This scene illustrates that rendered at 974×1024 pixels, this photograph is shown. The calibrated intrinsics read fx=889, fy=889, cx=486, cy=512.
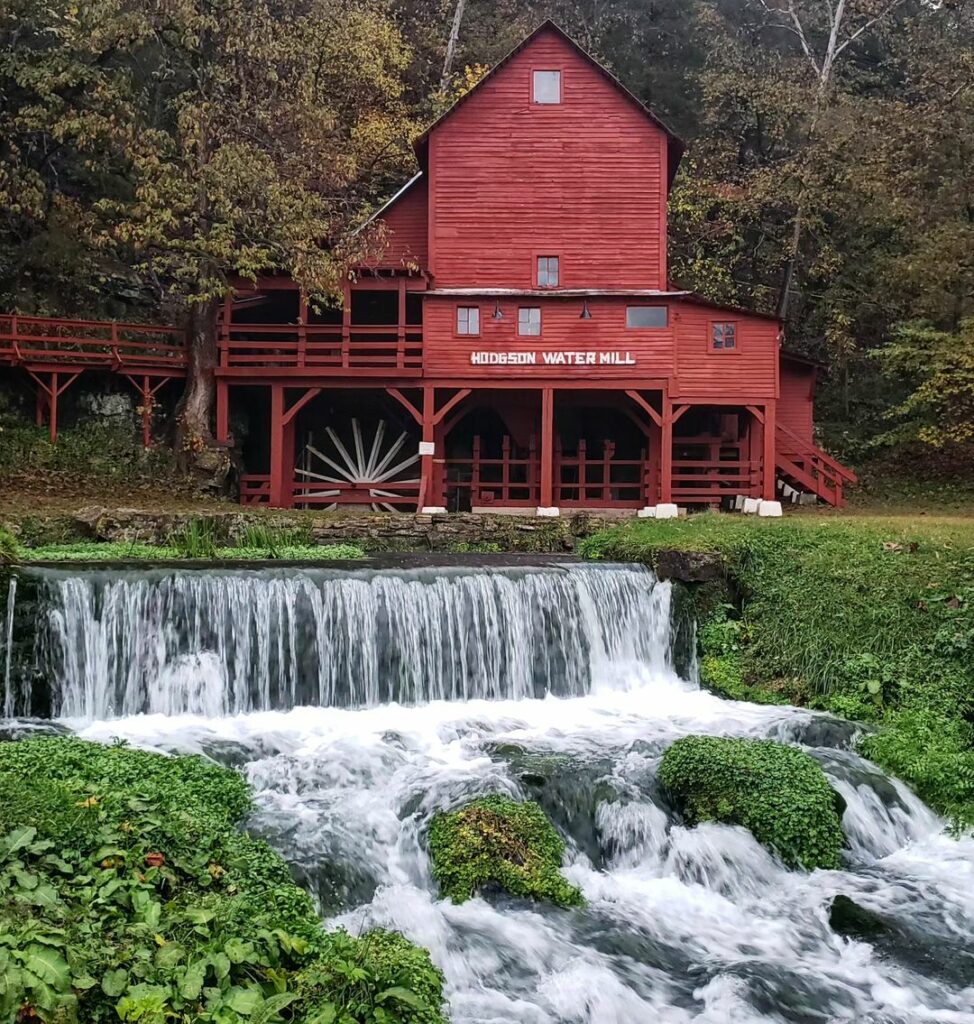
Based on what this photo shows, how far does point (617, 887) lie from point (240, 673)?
229 inches

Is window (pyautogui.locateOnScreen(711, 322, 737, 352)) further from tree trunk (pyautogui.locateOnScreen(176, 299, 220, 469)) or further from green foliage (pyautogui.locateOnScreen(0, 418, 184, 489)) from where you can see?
green foliage (pyautogui.locateOnScreen(0, 418, 184, 489))

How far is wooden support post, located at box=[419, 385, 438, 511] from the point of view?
21.1 meters

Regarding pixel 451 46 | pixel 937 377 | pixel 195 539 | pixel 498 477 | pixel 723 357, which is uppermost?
pixel 451 46

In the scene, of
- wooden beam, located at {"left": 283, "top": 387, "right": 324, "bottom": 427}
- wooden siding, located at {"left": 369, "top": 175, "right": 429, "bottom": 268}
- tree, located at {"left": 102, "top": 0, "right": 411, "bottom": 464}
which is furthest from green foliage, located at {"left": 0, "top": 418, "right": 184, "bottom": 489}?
wooden siding, located at {"left": 369, "top": 175, "right": 429, "bottom": 268}

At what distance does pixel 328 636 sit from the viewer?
11898mm

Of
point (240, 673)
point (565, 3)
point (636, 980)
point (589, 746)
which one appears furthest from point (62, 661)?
point (565, 3)

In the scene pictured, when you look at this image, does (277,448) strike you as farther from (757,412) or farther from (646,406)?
(757,412)

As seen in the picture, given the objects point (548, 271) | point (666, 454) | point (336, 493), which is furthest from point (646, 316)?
point (336, 493)

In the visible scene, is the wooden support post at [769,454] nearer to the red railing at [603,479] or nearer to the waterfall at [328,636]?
the red railing at [603,479]

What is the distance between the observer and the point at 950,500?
2317 cm

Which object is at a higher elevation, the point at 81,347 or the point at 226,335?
the point at 226,335

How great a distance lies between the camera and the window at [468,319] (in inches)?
839

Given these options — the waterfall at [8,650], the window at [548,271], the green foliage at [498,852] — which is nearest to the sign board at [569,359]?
the window at [548,271]

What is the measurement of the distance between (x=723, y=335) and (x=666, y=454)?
323cm
